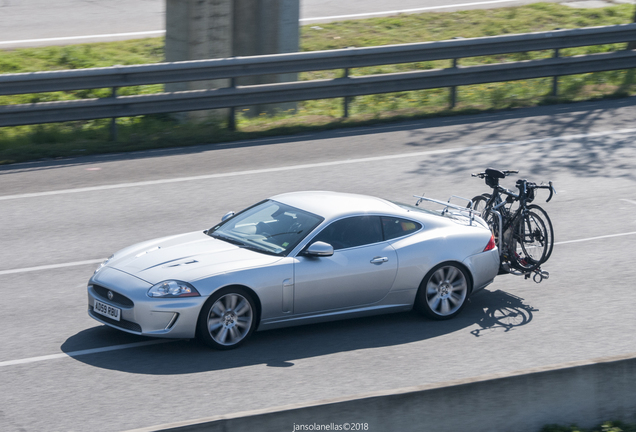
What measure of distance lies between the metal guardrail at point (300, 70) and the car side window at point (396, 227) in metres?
7.25

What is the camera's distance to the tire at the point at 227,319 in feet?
24.8

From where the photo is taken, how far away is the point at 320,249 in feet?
26.3

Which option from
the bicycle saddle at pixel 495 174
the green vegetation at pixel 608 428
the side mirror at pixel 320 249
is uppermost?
the bicycle saddle at pixel 495 174

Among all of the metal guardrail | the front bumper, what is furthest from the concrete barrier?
the metal guardrail

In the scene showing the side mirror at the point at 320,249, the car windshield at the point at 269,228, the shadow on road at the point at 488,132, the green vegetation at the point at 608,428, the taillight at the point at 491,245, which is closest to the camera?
the green vegetation at the point at 608,428

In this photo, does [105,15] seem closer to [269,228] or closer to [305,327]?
[269,228]

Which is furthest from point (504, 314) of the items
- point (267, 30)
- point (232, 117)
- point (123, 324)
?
point (267, 30)

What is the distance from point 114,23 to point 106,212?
41.5 ft

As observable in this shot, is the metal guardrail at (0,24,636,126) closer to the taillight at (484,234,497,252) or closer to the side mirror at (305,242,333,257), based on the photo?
the taillight at (484,234,497,252)

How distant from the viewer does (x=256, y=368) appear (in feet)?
24.0

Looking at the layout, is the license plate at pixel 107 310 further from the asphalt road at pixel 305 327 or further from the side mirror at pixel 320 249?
the side mirror at pixel 320 249

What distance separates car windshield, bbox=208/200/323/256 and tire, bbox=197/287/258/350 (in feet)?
2.03

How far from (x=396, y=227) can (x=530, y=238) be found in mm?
1828

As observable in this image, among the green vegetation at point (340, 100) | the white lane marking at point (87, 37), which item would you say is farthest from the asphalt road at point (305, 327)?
the white lane marking at point (87, 37)
